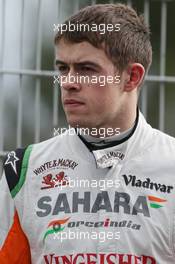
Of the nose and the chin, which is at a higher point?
the nose

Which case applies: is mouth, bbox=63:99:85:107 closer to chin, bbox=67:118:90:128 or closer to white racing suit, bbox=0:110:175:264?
chin, bbox=67:118:90:128

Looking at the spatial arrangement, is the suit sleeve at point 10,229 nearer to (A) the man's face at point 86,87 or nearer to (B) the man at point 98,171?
(B) the man at point 98,171

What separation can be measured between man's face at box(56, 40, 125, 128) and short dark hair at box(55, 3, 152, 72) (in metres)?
0.03

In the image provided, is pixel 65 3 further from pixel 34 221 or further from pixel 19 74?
pixel 34 221

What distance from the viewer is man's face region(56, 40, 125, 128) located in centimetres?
307

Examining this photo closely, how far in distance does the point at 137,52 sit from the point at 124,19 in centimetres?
13

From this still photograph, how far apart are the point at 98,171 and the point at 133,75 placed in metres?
0.40

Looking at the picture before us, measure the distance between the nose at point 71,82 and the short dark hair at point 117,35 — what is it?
0.39 feet

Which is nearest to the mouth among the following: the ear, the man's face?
the man's face

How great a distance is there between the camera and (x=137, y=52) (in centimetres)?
329

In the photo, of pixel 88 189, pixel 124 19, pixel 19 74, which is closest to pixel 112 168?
pixel 88 189

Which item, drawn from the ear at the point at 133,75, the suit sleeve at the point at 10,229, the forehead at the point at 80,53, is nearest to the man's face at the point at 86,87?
the forehead at the point at 80,53

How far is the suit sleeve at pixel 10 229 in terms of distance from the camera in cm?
316

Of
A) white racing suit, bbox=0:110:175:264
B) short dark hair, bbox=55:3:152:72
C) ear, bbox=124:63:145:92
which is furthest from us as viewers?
ear, bbox=124:63:145:92
